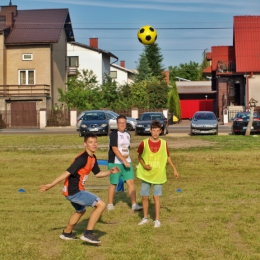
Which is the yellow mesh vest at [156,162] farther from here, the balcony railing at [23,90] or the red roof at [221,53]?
the red roof at [221,53]

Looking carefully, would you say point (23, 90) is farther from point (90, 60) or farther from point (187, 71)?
point (187, 71)

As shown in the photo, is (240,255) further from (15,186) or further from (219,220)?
(15,186)

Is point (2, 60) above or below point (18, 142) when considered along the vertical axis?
above

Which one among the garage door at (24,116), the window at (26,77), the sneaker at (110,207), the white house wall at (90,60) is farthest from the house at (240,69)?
the sneaker at (110,207)

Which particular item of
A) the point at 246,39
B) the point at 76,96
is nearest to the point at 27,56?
the point at 76,96

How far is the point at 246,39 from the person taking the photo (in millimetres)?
61281

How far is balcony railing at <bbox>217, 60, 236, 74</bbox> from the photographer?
61000 millimetres

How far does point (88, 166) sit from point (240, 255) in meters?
2.39

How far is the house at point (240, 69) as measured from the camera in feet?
194

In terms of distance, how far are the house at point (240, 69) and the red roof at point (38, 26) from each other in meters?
15.2

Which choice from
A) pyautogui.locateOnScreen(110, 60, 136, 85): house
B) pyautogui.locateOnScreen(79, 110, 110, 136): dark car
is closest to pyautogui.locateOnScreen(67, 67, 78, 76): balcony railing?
pyautogui.locateOnScreen(110, 60, 136, 85): house

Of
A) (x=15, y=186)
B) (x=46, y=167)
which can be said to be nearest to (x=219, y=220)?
(x=15, y=186)

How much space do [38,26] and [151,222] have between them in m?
50.7

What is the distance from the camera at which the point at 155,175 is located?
415 inches
